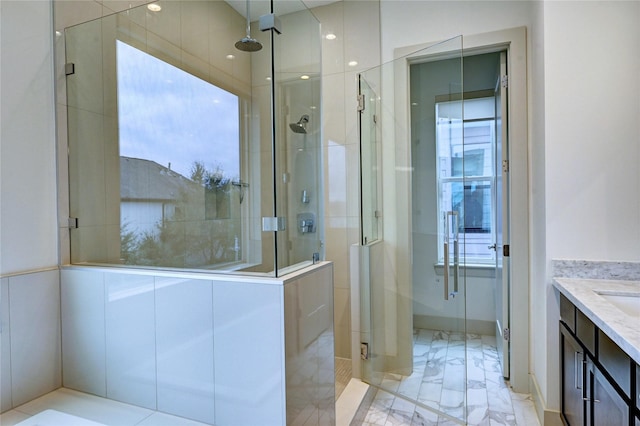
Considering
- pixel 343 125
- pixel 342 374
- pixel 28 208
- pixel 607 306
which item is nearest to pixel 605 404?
pixel 607 306

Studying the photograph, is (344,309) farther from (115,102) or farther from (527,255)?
(115,102)

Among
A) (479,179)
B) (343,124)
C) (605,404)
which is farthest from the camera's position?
(479,179)

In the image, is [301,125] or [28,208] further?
[301,125]

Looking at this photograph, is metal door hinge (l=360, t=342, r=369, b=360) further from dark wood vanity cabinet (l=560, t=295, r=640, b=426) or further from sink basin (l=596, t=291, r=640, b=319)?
sink basin (l=596, t=291, r=640, b=319)

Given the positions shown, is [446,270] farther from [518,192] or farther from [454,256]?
[518,192]

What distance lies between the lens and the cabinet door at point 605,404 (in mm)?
1114

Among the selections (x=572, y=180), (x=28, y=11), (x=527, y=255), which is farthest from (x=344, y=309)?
(x=28, y=11)

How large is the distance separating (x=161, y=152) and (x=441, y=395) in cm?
217

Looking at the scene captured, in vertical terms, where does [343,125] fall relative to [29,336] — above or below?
above

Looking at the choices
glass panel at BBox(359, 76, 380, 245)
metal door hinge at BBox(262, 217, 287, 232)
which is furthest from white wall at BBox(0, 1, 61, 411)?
glass panel at BBox(359, 76, 380, 245)

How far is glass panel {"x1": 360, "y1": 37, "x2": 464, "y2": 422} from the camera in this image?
212cm

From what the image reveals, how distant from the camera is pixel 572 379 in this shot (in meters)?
1.62

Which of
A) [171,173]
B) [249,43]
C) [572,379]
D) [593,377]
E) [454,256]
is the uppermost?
A: [249,43]

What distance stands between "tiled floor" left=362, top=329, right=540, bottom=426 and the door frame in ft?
0.70
